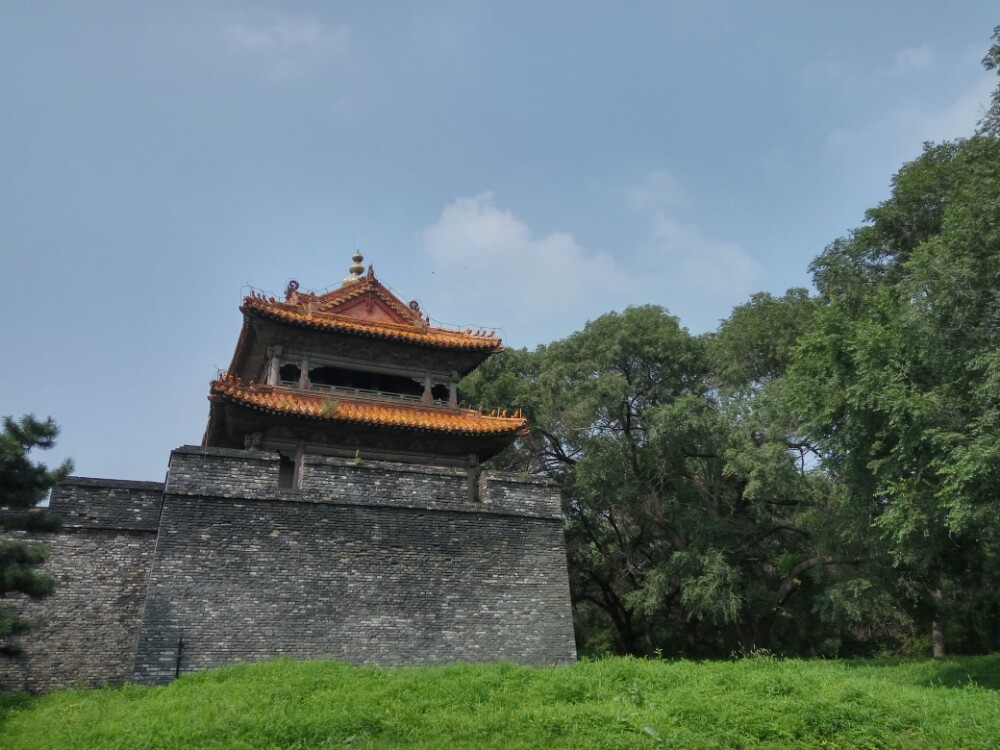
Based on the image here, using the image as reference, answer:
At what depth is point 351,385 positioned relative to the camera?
15.3 m

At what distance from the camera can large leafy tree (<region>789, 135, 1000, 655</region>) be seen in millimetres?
9531

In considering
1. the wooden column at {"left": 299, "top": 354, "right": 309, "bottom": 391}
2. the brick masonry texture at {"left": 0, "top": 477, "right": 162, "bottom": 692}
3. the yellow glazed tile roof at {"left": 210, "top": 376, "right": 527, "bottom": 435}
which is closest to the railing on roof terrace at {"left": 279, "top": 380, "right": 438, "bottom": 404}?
the wooden column at {"left": 299, "top": 354, "right": 309, "bottom": 391}

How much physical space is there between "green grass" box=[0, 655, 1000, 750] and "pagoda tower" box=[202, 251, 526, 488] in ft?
13.5

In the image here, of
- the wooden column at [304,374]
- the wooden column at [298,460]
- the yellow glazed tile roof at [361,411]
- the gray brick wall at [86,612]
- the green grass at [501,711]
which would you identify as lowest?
the green grass at [501,711]

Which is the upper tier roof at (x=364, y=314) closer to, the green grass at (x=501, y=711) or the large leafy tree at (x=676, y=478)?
the large leafy tree at (x=676, y=478)

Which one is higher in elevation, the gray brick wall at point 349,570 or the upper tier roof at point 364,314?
the upper tier roof at point 364,314

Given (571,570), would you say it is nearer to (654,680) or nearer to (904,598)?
(904,598)

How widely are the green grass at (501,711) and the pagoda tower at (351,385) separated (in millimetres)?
4101

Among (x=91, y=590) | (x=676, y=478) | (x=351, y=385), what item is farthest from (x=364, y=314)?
(x=676, y=478)

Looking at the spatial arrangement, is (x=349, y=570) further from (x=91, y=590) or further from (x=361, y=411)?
(x=91, y=590)

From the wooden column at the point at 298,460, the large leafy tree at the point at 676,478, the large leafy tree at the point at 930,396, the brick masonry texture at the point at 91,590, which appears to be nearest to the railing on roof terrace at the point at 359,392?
the wooden column at the point at 298,460

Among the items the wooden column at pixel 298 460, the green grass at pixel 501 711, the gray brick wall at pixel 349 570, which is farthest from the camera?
the wooden column at pixel 298 460

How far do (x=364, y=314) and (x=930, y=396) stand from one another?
32.3ft

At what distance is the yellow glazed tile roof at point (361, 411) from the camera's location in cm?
1278
